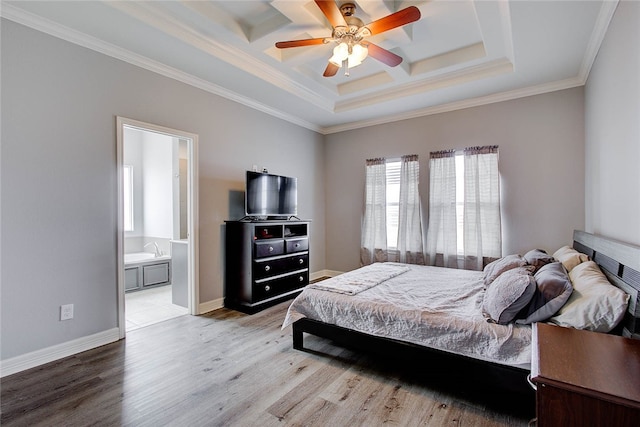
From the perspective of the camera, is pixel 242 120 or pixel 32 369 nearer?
pixel 32 369

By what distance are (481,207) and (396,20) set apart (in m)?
2.75

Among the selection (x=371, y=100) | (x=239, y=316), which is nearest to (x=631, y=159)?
(x=371, y=100)

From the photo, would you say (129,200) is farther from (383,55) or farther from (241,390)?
(383,55)

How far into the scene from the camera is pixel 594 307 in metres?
1.54

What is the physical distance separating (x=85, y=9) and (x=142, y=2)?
0.43 m

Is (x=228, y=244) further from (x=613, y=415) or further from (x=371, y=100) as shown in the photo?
(x=613, y=415)

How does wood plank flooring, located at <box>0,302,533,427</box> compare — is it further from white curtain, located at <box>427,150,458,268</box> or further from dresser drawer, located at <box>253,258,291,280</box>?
white curtain, located at <box>427,150,458,268</box>

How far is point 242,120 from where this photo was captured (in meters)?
4.08

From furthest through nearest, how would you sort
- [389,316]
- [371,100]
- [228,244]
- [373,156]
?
[373,156] < [371,100] < [228,244] < [389,316]

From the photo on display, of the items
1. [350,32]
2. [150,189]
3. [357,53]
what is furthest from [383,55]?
[150,189]

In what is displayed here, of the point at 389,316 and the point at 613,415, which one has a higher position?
the point at 613,415

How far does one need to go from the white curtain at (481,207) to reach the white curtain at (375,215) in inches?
47.7

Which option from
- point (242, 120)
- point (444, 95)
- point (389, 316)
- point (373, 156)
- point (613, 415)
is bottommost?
point (389, 316)

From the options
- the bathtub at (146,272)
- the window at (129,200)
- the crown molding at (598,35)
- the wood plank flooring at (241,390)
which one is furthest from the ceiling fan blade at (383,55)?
the window at (129,200)
